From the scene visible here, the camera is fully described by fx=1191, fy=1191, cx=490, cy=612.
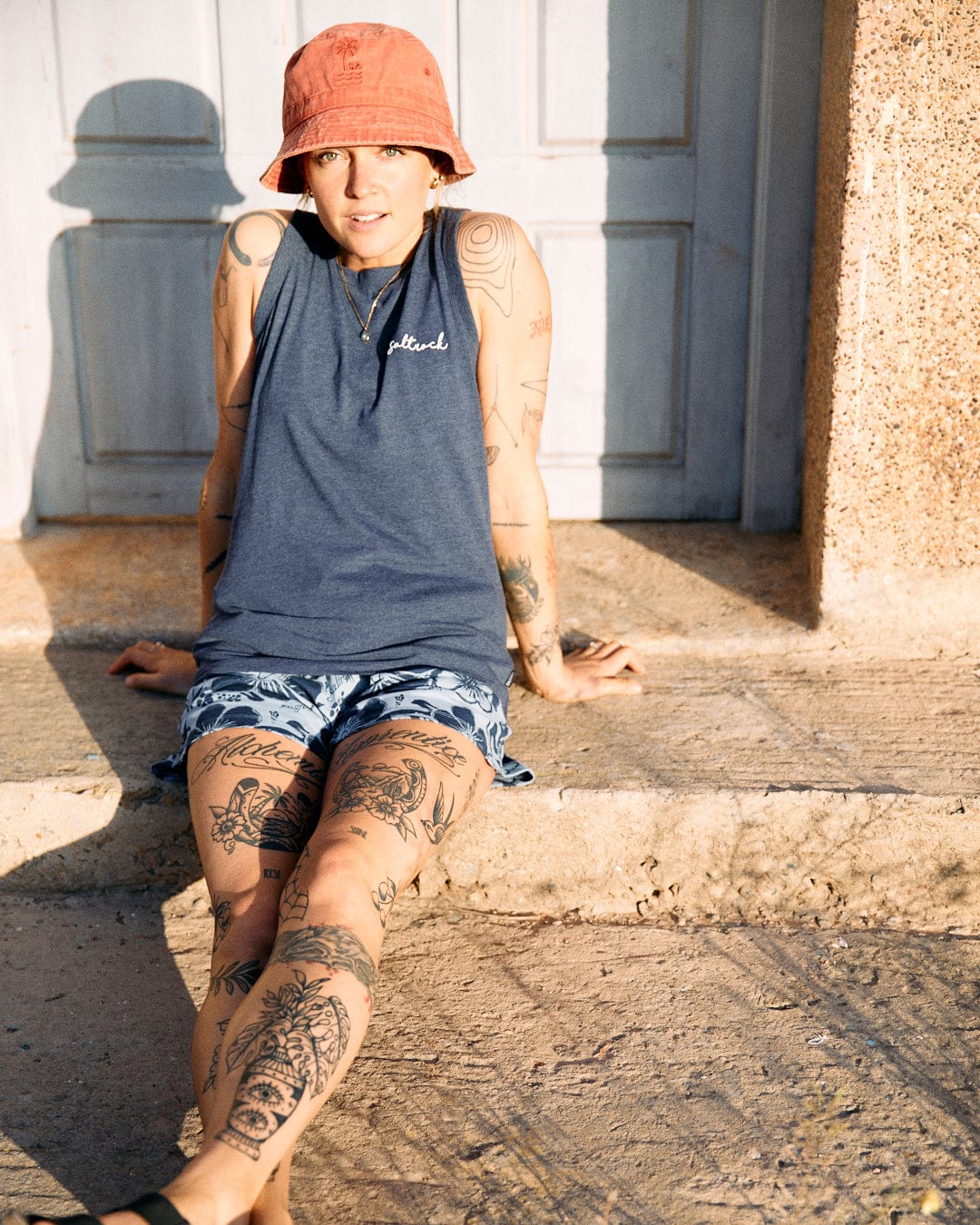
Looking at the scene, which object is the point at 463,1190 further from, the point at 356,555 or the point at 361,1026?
the point at 356,555

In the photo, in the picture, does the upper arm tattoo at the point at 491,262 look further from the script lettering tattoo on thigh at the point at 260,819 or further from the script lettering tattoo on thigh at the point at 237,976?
the script lettering tattoo on thigh at the point at 237,976

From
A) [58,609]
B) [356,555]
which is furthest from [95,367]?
[356,555]

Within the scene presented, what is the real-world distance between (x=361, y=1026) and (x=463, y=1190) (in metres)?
0.34

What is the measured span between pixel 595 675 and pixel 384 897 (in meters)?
1.14

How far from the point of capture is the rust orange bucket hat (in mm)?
2123

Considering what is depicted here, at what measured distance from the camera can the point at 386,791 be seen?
1.97 metres

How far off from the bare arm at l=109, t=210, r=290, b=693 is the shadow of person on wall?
52cm

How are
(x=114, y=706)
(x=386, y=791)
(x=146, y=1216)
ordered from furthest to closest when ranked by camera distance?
(x=114, y=706)
(x=386, y=791)
(x=146, y=1216)

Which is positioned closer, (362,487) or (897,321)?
(362,487)

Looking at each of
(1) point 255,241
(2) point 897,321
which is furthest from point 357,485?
(2) point 897,321

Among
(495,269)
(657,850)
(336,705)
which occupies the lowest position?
(657,850)

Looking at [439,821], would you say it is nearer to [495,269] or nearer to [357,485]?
[357,485]

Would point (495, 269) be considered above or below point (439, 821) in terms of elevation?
above

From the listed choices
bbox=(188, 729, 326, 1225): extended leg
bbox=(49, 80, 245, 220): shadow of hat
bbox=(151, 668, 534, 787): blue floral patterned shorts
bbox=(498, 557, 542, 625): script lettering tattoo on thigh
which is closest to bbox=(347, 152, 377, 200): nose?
bbox=(498, 557, 542, 625): script lettering tattoo on thigh
